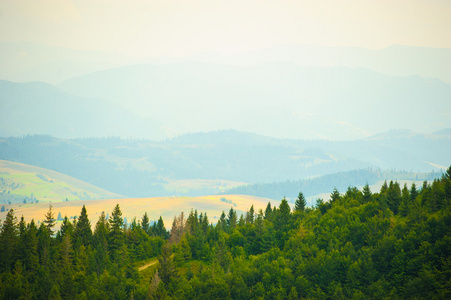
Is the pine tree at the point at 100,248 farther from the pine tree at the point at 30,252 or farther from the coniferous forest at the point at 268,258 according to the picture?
the pine tree at the point at 30,252

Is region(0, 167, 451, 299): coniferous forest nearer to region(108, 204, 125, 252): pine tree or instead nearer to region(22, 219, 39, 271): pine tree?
region(22, 219, 39, 271): pine tree

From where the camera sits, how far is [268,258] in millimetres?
159000

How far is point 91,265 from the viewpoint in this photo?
157 metres

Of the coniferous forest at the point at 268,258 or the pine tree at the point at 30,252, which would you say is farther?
the pine tree at the point at 30,252

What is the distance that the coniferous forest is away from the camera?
132750 mm

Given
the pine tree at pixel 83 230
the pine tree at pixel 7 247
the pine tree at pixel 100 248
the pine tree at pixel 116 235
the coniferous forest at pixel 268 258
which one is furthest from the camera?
the pine tree at pixel 83 230

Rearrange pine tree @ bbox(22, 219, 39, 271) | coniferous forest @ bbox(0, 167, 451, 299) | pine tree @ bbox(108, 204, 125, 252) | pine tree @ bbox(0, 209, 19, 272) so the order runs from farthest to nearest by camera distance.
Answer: pine tree @ bbox(108, 204, 125, 252)
pine tree @ bbox(22, 219, 39, 271)
pine tree @ bbox(0, 209, 19, 272)
coniferous forest @ bbox(0, 167, 451, 299)

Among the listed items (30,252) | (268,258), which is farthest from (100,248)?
(268,258)

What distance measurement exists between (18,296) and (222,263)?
55.5 meters

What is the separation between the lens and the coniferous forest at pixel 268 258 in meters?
133

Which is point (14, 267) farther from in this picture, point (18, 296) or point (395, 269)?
point (395, 269)

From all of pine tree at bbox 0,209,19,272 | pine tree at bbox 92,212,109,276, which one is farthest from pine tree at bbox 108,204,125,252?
pine tree at bbox 0,209,19,272

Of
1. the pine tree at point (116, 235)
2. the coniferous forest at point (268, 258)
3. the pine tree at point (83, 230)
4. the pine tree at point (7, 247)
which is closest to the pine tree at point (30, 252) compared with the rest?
the coniferous forest at point (268, 258)

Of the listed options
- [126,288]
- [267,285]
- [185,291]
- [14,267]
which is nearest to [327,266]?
[267,285]
